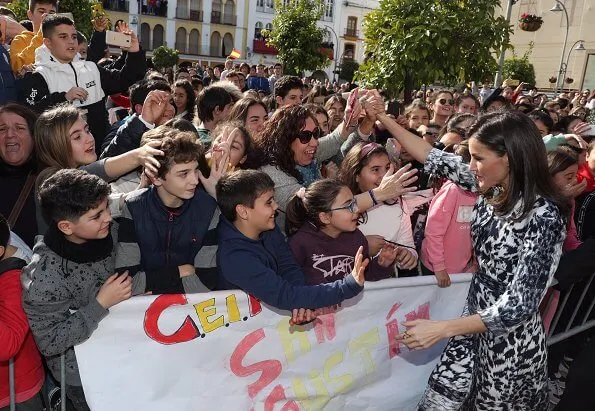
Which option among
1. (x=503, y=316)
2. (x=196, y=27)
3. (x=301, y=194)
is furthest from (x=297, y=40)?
(x=196, y=27)

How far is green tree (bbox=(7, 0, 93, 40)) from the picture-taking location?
41.9ft

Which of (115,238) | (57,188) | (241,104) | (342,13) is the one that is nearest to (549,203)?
(115,238)

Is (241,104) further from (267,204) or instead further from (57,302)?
(57,302)

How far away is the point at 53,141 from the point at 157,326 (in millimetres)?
1376

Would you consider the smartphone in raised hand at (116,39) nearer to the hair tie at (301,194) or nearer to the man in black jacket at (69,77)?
the man in black jacket at (69,77)

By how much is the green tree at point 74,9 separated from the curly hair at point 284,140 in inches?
455

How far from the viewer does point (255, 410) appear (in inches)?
112

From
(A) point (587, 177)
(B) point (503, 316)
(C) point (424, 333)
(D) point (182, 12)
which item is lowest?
(C) point (424, 333)

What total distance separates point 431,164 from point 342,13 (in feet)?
199

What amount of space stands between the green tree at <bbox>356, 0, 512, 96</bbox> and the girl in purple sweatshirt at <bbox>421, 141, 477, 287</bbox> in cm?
352

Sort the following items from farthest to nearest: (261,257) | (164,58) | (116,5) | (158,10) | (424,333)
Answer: (158,10), (116,5), (164,58), (261,257), (424,333)

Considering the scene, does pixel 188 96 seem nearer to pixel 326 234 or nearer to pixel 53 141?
pixel 53 141

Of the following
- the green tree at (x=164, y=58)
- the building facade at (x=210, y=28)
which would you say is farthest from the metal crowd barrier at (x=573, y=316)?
the building facade at (x=210, y=28)

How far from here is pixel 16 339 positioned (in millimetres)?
2330
